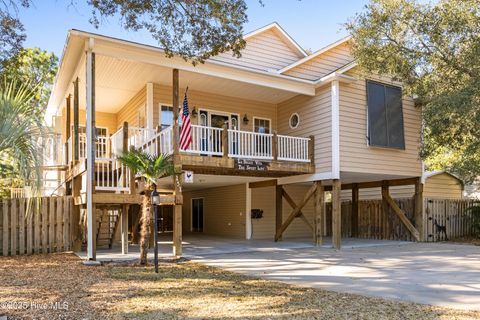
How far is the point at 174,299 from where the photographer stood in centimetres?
600

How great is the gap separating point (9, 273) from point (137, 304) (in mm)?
3672

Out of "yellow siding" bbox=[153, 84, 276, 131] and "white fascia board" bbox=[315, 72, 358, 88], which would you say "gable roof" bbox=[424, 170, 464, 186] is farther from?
"yellow siding" bbox=[153, 84, 276, 131]

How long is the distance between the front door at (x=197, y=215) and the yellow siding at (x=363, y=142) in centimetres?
907

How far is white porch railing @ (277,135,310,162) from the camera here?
13594mm

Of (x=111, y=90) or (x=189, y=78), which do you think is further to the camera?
(x=111, y=90)

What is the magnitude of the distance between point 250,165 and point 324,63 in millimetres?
6570

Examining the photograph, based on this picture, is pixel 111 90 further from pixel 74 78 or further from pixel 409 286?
pixel 409 286

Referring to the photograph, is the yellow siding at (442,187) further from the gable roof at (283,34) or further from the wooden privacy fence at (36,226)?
the wooden privacy fence at (36,226)

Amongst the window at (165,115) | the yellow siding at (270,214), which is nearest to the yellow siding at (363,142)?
the yellow siding at (270,214)

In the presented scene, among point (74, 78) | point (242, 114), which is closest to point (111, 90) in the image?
point (74, 78)

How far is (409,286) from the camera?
7223mm

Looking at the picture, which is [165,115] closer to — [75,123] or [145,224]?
[75,123]

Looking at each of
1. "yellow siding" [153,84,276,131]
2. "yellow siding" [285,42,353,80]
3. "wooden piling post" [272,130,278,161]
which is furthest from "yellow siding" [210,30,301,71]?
"wooden piling post" [272,130,278,161]

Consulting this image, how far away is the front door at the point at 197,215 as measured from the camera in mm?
20609
